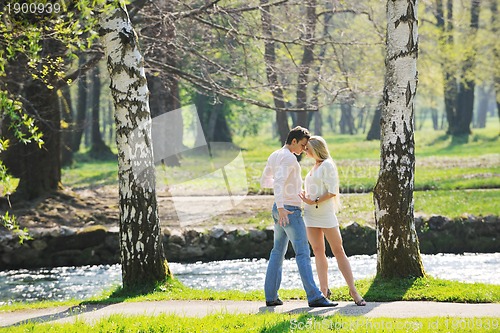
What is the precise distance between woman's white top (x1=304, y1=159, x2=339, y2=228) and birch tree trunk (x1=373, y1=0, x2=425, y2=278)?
1360 mm

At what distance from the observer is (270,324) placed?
303 inches

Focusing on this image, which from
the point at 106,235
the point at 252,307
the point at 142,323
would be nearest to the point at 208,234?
the point at 106,235

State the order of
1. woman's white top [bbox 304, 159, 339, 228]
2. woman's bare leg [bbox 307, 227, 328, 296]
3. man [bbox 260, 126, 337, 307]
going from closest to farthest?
man [bbox 260, 126, 337, 307]
woman's white top [bbox 304, 159, 339, 228]
woman's bare leg [bbox 307, 227, 328, 296]

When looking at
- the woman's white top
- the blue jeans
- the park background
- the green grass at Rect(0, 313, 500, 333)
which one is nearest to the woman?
the woman's white top

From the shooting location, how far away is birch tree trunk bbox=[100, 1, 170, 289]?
10445 millimetres

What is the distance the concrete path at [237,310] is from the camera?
850 cm

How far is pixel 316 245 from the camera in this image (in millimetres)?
9500

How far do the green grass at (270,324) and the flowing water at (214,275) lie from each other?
4772 mm

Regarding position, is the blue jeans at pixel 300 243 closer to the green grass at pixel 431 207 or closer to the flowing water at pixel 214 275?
the flowing water at pixel 214 275

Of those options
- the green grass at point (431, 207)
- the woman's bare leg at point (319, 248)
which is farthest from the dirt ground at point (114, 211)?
the woman's bare leg at point (319, 248)

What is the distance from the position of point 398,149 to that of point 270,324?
360 centimetres

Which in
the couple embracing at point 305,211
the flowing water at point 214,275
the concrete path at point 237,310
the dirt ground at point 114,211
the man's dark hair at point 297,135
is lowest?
the flowing water at point 214,275

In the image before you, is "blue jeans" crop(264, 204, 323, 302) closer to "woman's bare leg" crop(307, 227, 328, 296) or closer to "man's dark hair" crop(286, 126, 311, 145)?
"woman's bare leg" crop(307, 227, 328, 296)

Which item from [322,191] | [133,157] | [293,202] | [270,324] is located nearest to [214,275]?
[133,157]
